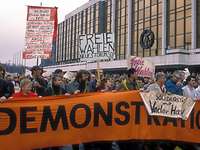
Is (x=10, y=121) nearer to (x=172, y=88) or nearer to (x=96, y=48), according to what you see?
(x=172, y=88)

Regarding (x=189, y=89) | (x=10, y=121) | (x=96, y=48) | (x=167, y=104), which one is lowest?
(x=10, y=121)

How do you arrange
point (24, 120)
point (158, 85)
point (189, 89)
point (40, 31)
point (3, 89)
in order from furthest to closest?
point (40, 31)
point (189, 89)
point (158, 85)
point (3, 89)
point (24, 120)

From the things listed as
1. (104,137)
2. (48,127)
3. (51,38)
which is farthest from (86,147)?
(51,38)

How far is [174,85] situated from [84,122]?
263 cm

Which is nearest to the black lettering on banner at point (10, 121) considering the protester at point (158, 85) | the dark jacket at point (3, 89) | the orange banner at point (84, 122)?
the orange banner at point (84, 122)

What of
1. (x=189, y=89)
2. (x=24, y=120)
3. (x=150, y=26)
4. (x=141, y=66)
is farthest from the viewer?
(x=150, y=26)

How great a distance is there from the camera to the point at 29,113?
778cm

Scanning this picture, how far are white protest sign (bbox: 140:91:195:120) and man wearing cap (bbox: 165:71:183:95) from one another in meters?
0.70

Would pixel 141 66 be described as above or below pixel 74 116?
above

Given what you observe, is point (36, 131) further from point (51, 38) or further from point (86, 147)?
point (51, 38)

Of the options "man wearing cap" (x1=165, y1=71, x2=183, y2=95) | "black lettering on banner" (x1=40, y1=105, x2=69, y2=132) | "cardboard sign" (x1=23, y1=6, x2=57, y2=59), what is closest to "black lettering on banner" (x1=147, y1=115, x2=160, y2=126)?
"man wearing cap" (x1=165, y1=71, x2=183, y2=95)

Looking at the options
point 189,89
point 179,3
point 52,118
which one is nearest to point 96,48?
point 189,89

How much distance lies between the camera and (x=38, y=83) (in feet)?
31.4

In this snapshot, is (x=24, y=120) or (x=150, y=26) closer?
(x=24, y=120)
